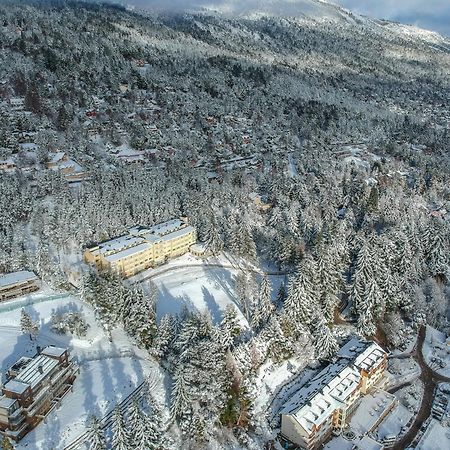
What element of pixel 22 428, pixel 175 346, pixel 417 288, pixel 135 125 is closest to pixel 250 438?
pixel 175 346

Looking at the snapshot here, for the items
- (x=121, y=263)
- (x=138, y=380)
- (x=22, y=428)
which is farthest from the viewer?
(x=121, y=263)

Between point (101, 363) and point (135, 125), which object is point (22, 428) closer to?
point (101, 363)

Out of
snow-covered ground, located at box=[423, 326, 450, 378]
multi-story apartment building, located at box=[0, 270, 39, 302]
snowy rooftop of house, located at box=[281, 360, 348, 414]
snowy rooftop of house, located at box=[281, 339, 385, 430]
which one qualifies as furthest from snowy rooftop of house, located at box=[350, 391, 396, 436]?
multi-story apartment building, located at box=[0, 270, 39, 302]

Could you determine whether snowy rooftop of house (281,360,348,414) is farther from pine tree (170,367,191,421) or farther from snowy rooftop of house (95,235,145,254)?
snowy rooftop of house (95,235,145,254)

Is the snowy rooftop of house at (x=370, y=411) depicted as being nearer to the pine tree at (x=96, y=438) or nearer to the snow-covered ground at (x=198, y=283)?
the snow-covered ground at (x=198, y=283)

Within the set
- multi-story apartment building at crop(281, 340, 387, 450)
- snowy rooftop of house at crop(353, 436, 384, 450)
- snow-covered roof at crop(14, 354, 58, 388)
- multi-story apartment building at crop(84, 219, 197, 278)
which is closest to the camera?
snow-covered roof at crop(14, 354, 58, 388)

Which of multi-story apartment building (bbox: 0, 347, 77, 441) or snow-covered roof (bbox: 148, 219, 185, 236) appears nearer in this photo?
multi-story apartment building (bbox: 0, 347, 77, 441)

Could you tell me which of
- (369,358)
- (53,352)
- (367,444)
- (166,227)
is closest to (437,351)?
(369,358)
